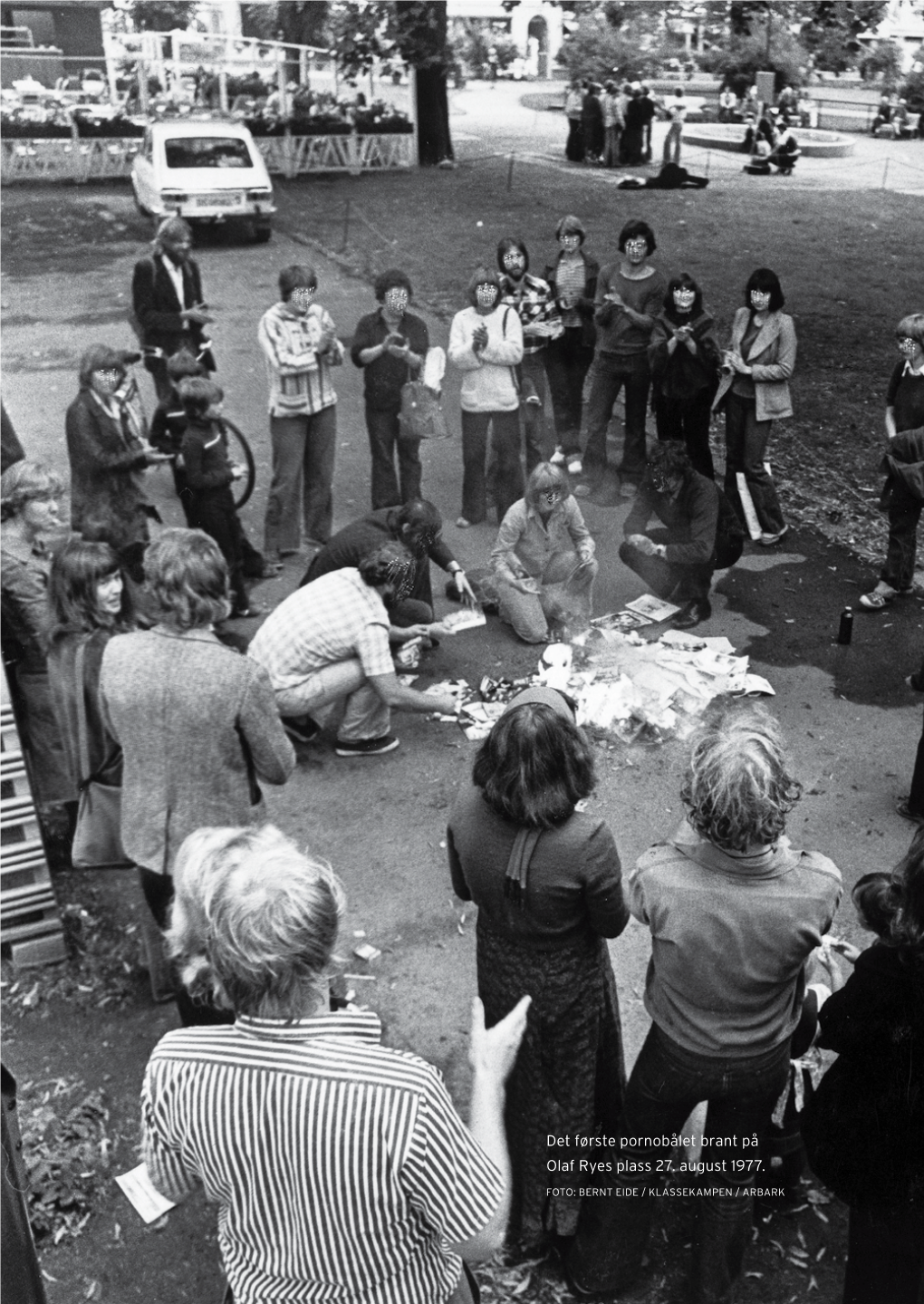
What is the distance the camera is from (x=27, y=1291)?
2.50 meters

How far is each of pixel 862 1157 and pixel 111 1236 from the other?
230cm

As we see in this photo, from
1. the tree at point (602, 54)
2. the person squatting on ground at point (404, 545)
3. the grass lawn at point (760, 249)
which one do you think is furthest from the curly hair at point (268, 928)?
the tree at point (602, 54)

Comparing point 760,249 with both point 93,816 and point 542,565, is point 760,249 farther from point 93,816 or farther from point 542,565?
point 93,816

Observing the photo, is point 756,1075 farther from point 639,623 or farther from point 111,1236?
point 639,623

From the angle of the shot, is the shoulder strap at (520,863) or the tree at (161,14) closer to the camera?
the shoulder strap at (520,863)

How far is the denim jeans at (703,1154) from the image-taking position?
325cm

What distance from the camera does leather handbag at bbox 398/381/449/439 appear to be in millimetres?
8242

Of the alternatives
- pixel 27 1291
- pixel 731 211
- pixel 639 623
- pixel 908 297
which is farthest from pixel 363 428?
pixel 731 211

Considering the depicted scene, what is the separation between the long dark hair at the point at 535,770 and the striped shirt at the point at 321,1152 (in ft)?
3.58

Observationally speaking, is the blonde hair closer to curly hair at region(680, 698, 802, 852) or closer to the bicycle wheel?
the bicycle wheel

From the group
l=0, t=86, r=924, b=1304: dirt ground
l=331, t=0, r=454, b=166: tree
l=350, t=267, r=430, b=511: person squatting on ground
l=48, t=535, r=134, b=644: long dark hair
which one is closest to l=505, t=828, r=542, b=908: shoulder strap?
l=0, t=86, r=924, b=1304: dirt ground

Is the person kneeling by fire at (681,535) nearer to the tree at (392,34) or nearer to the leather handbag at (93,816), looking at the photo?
the leather handbag at (93,816)

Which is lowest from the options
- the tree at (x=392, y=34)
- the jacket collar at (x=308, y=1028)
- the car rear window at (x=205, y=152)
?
the jacket collar at (x=308, y=1028)

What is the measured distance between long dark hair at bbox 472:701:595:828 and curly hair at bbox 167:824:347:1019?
3.29 ft
